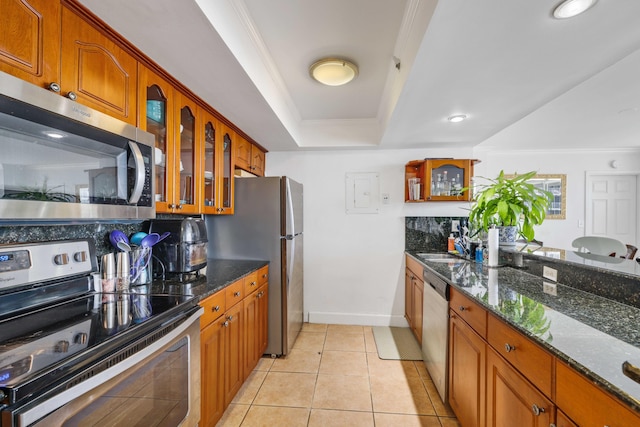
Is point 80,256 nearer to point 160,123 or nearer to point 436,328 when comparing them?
point 160,123

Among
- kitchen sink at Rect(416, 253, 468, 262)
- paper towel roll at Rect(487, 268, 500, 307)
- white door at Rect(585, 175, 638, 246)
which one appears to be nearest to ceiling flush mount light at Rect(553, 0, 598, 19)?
paper towel roll at Rect(487, 268, 500, 307)

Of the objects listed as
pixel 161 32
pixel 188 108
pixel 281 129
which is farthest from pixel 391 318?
pixel 161 32

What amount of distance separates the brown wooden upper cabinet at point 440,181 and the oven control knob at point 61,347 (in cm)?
303

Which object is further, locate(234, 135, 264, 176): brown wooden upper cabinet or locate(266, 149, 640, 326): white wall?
locate(266, 149, 640, 326): white wall

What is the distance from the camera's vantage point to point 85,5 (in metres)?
1.08

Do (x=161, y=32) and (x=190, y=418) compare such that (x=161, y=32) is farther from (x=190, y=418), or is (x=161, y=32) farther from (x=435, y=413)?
(x=435, y=413)

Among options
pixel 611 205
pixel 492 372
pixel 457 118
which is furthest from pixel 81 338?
pixel 611 205

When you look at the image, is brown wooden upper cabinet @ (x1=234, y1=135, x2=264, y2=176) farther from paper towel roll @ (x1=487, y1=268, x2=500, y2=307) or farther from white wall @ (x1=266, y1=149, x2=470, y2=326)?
paper towel roll @ (x1=487, y1=268, x2=500, y2=307)

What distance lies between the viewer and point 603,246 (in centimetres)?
293

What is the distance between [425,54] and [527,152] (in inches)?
163

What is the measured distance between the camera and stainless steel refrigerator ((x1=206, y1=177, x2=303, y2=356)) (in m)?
2.46

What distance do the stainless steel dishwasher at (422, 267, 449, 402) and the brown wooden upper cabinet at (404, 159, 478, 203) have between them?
3.67ft

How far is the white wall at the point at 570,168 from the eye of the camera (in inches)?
171

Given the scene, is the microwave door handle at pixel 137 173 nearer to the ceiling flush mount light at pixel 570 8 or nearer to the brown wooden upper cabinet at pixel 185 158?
the brown wooden upper cabinet at pixel 185 158
